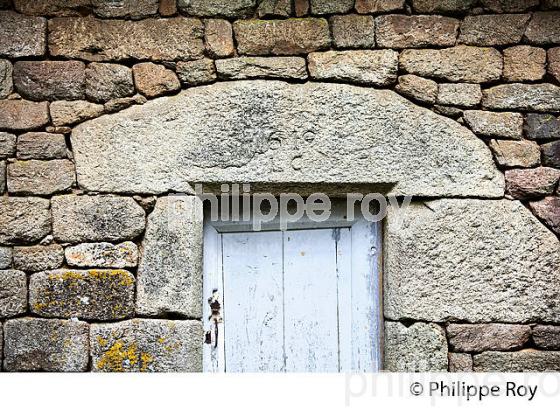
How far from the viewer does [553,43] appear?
119 inches

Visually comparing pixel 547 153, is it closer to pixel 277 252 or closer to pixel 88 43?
pixel 277 252

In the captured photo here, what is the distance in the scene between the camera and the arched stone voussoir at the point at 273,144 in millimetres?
2939

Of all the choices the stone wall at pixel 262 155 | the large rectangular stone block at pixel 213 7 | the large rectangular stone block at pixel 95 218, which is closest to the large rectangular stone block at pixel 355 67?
the stone wall at pixel 262 155

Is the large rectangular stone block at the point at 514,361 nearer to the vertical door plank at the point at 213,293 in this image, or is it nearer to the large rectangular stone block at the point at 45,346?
the vertical door plank at the point at 213,293

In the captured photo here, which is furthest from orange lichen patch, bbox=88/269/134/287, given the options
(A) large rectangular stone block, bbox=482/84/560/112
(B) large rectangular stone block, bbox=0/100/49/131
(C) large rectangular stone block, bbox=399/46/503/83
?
(A) large rectangular stone block, bbox=482/84/560/112

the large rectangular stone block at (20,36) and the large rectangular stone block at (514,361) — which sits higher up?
the large rectangular stone block at (20,36)

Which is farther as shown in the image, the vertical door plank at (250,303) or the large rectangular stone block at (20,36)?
the vertical door plank at (250,303)

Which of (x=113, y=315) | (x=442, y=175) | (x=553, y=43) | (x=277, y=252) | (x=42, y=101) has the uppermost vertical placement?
(x=553, y=43)

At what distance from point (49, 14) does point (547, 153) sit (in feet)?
7.26

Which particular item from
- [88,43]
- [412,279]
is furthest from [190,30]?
[412,279]

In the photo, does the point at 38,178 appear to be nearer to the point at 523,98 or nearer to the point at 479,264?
the point at 479,264

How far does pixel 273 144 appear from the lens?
2.95 meters

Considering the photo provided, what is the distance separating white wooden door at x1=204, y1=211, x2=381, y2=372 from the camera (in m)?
3.16

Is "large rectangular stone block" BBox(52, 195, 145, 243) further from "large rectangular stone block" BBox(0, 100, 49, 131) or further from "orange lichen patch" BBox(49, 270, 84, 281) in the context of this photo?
"large rectangular stone block" BBox(0, 100, 49, 131)
